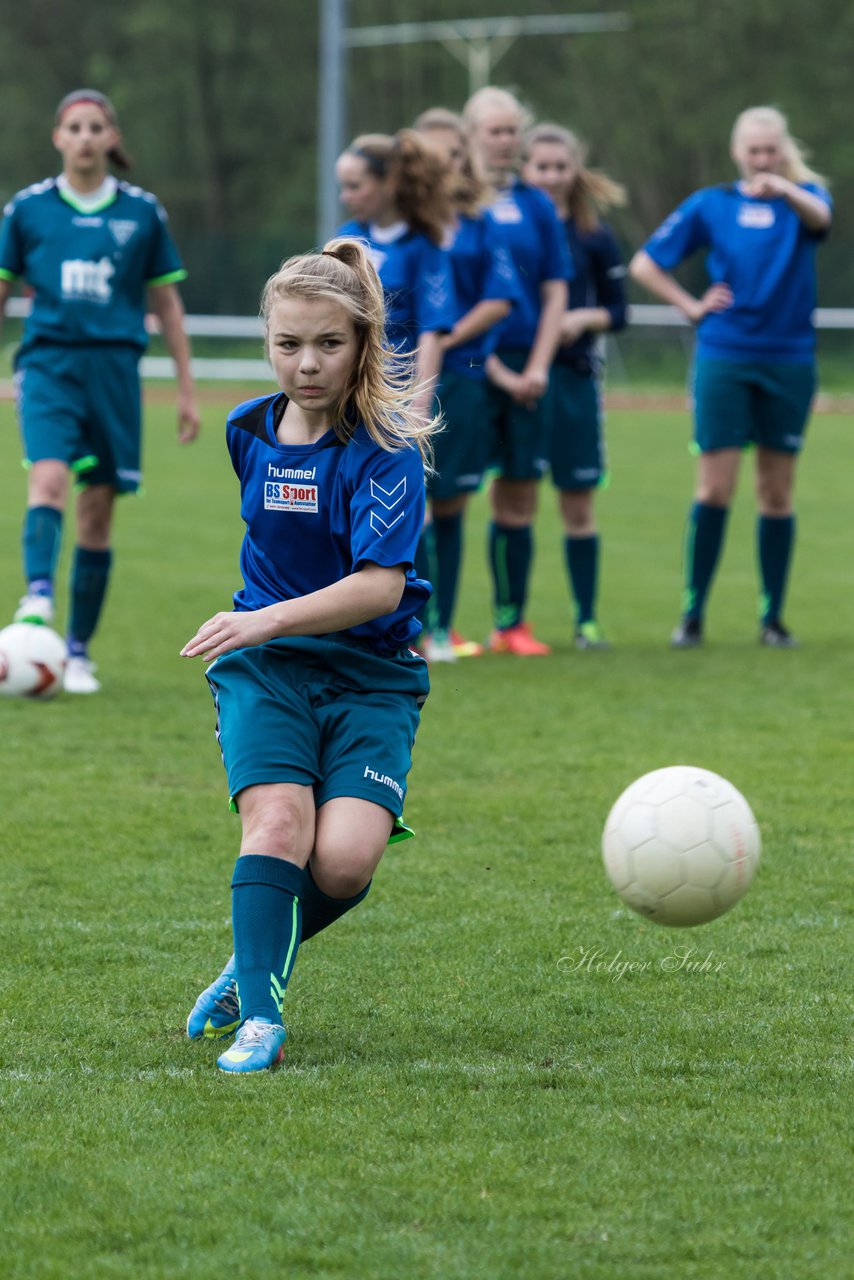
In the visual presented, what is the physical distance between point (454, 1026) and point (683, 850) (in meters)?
0.60

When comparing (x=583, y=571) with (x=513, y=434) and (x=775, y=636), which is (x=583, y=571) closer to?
(x=513, y=434)

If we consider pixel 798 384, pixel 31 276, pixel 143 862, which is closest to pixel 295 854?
pixel 143 862

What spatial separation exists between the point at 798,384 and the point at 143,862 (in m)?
4.90

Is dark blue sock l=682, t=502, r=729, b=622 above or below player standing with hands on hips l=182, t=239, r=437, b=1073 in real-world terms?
below

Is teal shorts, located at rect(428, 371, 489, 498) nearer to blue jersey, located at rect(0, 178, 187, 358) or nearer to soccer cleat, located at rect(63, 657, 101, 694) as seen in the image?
blue jersey, located at rect(0, 178, 187, 358)

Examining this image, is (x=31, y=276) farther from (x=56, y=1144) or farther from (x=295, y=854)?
(x=56, y=1144)

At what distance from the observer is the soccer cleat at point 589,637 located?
9.34 m

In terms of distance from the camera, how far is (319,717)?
3.82m

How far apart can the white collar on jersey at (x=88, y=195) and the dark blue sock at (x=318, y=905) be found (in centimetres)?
462

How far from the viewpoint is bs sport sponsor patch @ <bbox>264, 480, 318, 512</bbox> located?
3.84 m

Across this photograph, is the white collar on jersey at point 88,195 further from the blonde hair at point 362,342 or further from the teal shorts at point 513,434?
the blonde hair at point 362,342

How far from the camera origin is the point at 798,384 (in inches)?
352

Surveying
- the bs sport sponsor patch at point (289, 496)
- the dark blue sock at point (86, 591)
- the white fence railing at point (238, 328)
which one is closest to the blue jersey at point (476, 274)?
the dark blue sock at point (86, 591)

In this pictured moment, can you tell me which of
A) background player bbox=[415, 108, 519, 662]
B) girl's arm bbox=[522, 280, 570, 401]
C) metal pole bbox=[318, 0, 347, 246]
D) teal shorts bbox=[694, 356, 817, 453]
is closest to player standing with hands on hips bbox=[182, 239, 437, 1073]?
background player bbox=[415, 108, 519, 662]
